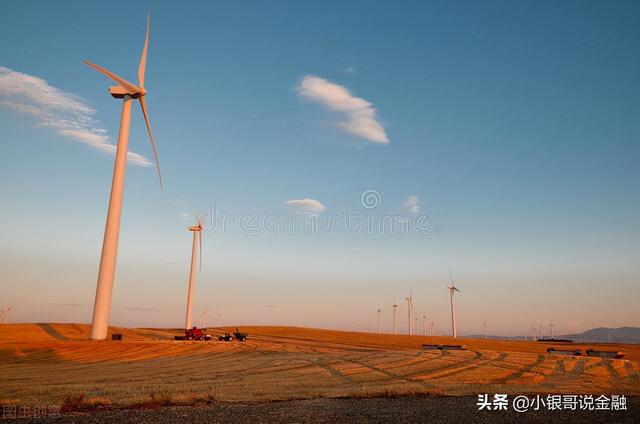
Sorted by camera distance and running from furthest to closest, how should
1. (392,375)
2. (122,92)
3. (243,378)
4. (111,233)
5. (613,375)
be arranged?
1. (122,92)
2. (111,233)
3. (613,375)
4. (392,375)
5. (243,378)

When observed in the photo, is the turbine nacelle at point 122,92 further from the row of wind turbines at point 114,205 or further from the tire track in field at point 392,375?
the tire track in field at point 392,375

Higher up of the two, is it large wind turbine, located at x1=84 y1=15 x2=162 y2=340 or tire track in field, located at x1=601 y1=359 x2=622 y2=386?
large wind turbine, located at x1=84 y1=15 x2=162 y2=340

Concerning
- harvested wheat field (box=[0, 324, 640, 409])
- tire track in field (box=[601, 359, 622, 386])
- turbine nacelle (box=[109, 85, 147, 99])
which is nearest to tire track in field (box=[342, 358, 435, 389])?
harvested wheat field (box=[0, 324, 640, 409])

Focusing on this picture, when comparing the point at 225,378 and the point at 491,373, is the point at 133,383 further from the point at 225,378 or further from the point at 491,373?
the point at 491,373

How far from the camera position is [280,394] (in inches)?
884

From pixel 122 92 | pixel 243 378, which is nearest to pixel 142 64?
pixel 122 92

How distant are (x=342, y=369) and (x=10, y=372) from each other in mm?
25114

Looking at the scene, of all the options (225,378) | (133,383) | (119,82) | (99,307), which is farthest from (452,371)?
(119,82)

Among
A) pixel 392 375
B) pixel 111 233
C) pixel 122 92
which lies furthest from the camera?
pixel 122 92

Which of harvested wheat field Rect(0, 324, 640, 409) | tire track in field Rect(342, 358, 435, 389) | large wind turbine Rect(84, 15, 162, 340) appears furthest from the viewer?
large wind turbine Rect(84, 15, 162, 340)

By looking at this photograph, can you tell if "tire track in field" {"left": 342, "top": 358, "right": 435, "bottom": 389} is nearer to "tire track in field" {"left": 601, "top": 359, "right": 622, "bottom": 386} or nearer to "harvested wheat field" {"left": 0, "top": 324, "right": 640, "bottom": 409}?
"harvested wheat field" {"left": 0, "top": 324, "right": 640, "bottom": 409}

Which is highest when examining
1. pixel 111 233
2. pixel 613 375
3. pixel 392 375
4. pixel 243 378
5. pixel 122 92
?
pixel 122 92

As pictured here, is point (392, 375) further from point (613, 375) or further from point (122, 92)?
point (122, 92)

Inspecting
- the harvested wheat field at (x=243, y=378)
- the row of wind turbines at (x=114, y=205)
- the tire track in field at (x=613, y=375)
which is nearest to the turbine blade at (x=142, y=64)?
the row of wind turbines at (x=114, y=205)
